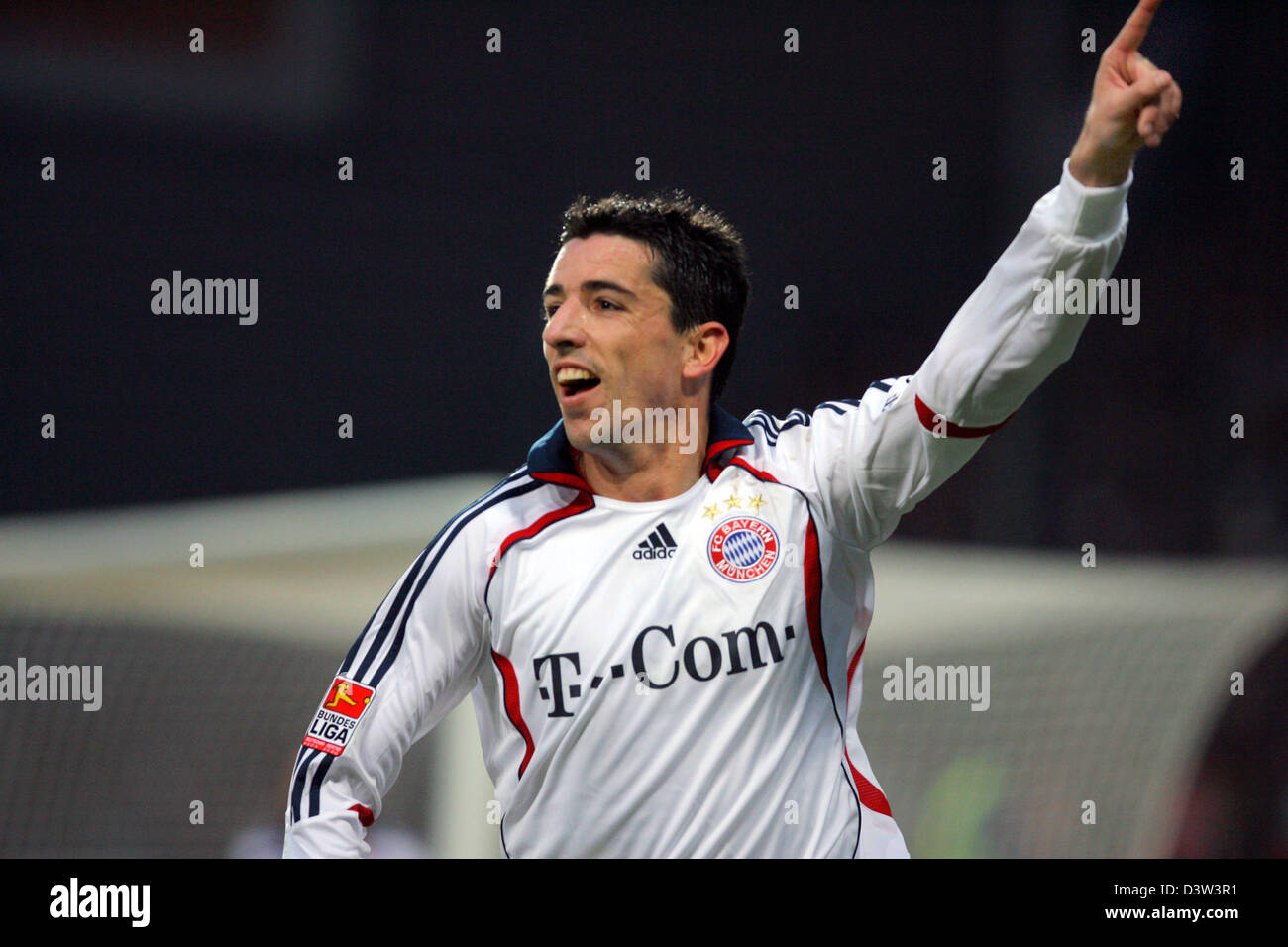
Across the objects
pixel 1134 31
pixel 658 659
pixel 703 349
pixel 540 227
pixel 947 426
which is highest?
pixel 540 227

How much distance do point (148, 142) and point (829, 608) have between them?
8069 millimetres

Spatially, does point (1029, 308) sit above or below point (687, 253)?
below

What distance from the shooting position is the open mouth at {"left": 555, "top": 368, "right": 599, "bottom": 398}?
9.78ft

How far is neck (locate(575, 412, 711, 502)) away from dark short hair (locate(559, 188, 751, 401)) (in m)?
0.25

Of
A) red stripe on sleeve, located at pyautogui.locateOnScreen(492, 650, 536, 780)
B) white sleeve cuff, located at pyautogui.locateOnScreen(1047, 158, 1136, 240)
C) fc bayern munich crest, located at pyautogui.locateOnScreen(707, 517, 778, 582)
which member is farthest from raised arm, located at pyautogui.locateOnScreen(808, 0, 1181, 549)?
red stripe on sleeve, located at pyautogui.locateOnScreen(492, 650, 536, 780)

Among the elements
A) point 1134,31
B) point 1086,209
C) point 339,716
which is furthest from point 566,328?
point 1134,31

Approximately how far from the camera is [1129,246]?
912cm

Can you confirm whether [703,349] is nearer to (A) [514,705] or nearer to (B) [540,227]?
(A) [514,705]

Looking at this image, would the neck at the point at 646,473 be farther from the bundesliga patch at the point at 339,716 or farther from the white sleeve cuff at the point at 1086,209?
the white sleeve cuff at the point at 1086,209

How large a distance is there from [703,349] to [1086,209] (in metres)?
1.02

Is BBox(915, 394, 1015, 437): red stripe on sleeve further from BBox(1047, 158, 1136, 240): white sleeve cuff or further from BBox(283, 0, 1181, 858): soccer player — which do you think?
BBox(1047, 158, 1136, 240): white sleeve cuff

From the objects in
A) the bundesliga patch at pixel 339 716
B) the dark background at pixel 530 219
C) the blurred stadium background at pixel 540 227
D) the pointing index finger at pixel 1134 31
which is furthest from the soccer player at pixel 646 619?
the dark background at pixel 530 219

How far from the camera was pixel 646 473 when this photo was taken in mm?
3000

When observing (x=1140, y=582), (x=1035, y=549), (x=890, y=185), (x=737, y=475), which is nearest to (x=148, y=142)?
(x=890, y=185)
